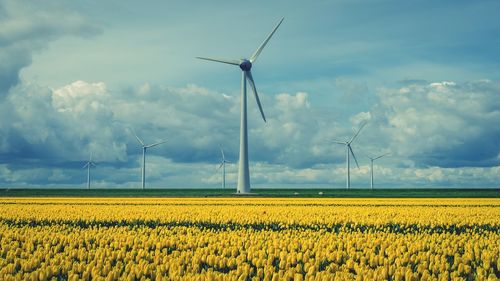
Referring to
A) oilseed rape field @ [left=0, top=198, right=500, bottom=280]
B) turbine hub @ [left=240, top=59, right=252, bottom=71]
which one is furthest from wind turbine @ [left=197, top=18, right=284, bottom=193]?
oilseed rape field @ [left=0, top=198, right=500, bottom=280]

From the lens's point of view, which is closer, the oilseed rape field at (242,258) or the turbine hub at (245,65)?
the oilseed rape field at (242,258)

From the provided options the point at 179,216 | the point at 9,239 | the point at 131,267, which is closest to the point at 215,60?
the point at 179,216

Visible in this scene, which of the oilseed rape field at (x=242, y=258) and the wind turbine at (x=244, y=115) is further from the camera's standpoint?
the wind turbine at (x=244, y=115)

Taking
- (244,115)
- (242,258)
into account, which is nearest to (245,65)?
(244,115)

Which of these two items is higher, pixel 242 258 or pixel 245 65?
pixel 245 65

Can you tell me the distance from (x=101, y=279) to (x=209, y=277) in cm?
209

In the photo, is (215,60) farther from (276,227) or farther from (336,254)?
(336,254)

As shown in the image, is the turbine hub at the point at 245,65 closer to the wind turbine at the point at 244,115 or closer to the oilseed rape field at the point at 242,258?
the wind turbine at the point at 244,115

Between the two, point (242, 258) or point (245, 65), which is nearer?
point (242, 258)

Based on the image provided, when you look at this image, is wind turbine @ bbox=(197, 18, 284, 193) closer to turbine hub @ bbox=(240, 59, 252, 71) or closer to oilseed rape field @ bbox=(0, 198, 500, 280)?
turbine hub @ bbox=(240, 59, 252, 71)

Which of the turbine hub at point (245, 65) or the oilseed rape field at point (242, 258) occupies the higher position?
the turbine hub at point (245, 65)

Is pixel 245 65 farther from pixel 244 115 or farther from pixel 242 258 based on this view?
pixel 242 258

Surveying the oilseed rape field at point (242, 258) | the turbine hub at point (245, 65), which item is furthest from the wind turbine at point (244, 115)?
the oilseed rape field at point (242, 258)

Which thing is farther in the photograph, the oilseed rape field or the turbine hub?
the turbine hub
